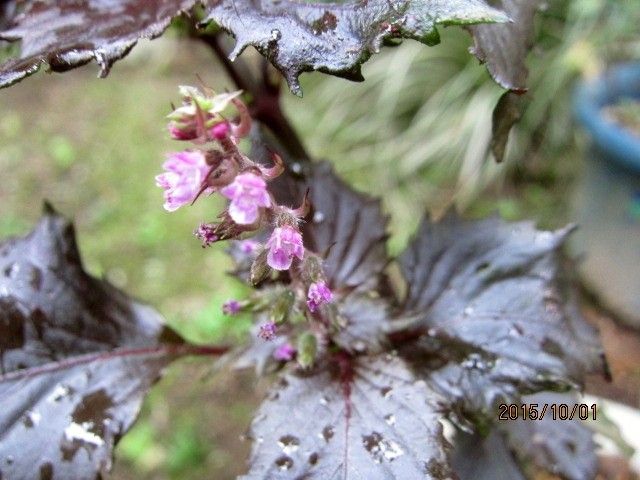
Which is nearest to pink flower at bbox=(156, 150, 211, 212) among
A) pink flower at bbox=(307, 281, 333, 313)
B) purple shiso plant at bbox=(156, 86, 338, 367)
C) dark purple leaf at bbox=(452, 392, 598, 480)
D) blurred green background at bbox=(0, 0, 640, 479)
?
purple shiso plant at bbox=(156, 86, 338, 367)

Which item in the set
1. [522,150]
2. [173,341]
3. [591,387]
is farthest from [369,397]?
[522,150]

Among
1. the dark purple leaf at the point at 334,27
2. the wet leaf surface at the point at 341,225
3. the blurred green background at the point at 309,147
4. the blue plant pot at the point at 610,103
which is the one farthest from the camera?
the blurred green background at the point at 309,147

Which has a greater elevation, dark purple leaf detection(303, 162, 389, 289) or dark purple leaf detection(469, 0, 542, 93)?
dark purple leaf detection(469, 0, 542, 93)

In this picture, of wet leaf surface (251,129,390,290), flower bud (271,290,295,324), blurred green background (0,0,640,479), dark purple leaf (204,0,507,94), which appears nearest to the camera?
Result: dark purple leaf (204,0,507,94)

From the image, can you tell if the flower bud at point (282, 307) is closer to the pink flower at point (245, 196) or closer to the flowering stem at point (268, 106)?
the pink flower at point (245, 196)

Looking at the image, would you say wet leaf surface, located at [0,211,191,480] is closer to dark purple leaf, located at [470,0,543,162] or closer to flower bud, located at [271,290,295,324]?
flower bud, located at [271,290,295,324]


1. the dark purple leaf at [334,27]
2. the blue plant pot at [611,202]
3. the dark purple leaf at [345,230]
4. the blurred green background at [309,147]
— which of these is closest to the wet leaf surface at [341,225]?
the dark purple leaf at [345,230]

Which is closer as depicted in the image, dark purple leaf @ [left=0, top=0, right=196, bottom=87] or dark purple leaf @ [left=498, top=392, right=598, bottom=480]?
dark purple leaf @ [left=0, top=0, right=196, bottom=87]
